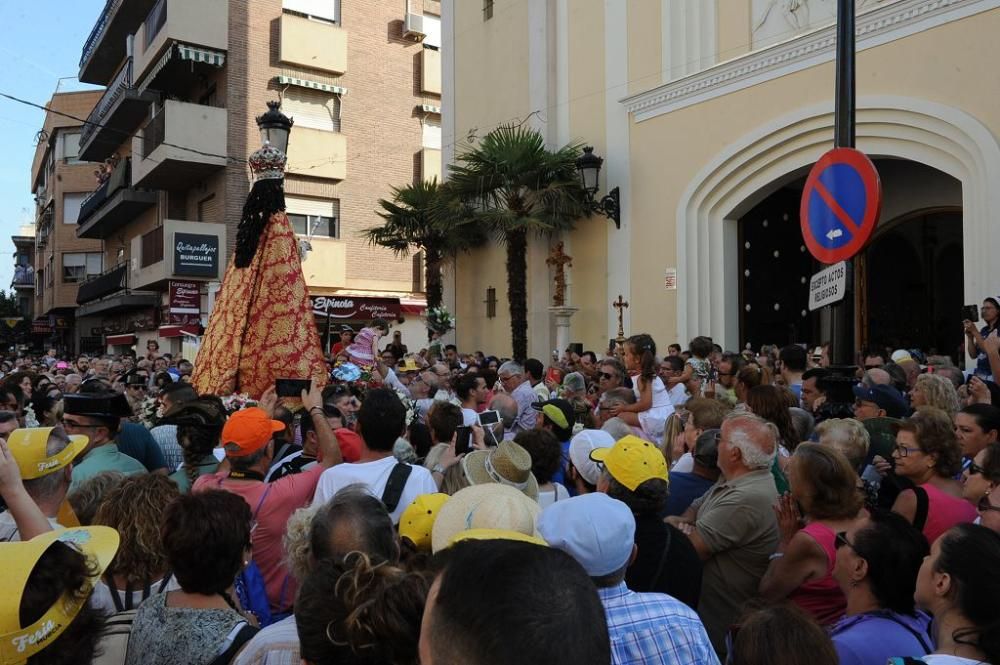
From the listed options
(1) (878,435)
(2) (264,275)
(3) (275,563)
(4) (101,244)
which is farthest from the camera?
(4) (101,244)

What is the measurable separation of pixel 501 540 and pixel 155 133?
83.2 feet

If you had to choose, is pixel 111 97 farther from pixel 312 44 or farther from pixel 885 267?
pixel 885 267

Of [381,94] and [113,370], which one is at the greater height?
[381,94]

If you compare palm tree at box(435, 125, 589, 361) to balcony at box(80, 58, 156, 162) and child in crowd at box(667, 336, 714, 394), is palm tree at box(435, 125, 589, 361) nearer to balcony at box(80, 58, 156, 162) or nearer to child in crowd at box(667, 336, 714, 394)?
child in crowd at box(667, 336, 714, 394)

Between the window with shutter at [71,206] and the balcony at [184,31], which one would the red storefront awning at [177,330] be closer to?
the balcony at [184,31]

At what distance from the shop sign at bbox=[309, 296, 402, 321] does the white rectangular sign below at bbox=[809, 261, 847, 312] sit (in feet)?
60.6

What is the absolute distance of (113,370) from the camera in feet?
47.6

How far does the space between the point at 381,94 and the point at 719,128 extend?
15914 mm

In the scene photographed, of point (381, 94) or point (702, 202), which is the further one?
point (381, 94)

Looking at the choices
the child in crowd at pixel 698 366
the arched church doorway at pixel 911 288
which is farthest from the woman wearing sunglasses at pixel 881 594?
the arched church doorway at pixel 911 288

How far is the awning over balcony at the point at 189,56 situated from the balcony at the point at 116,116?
102 inches

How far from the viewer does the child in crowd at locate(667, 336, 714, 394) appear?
27.3 ft

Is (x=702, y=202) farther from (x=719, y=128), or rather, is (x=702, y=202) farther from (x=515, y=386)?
(x=515, y=386)

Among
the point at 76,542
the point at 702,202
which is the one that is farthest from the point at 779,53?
the point at 76,542
